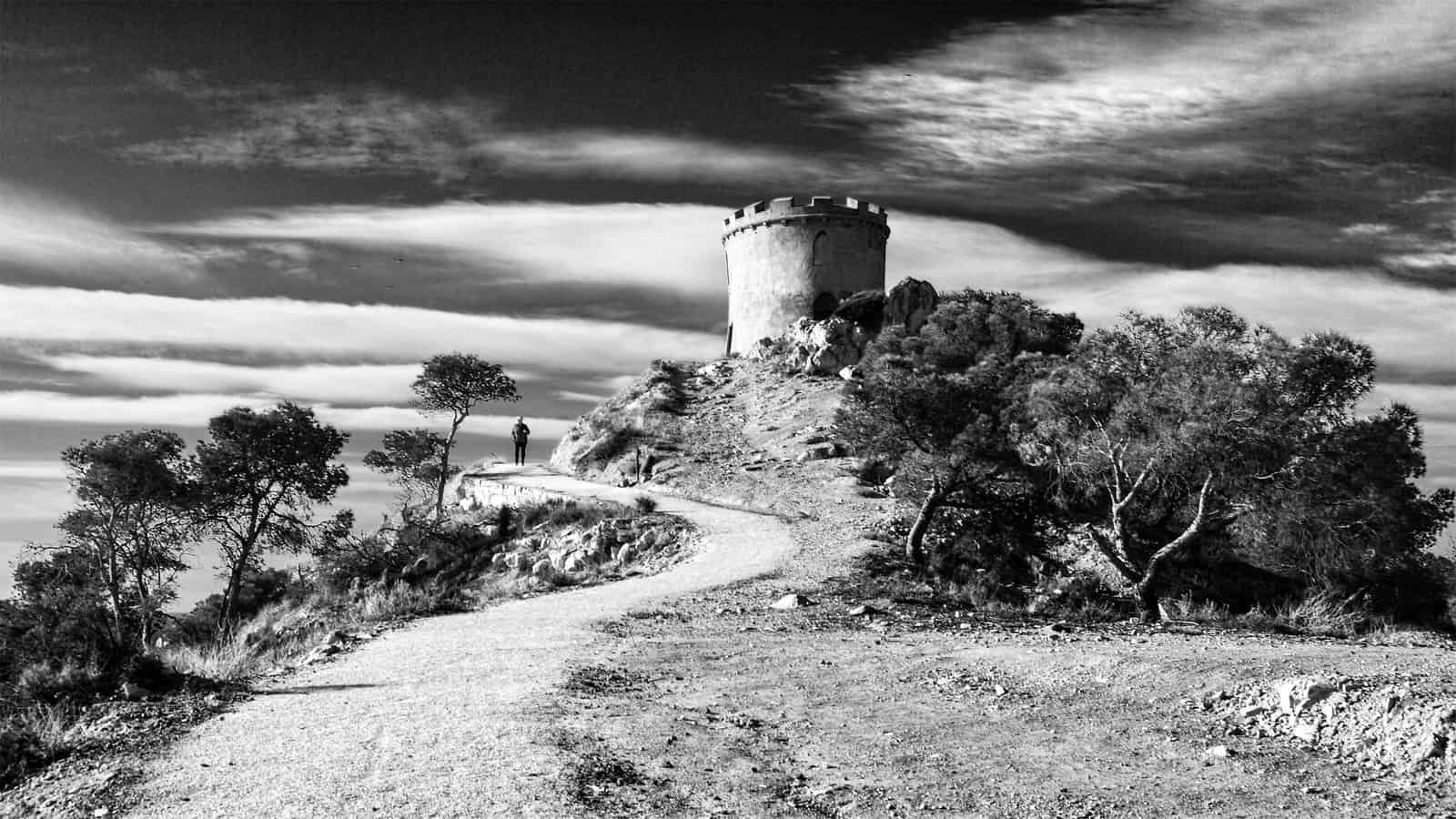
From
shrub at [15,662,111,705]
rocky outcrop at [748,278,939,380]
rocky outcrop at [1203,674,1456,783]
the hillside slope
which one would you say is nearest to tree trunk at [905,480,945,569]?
the hillside slope

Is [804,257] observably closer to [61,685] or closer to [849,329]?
[849,329]

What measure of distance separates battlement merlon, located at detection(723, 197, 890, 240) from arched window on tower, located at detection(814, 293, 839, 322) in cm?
403

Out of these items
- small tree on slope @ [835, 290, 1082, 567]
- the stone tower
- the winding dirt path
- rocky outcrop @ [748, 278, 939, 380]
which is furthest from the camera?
the stone tower

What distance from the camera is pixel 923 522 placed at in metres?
20.5

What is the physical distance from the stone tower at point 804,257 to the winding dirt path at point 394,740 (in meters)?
37.1

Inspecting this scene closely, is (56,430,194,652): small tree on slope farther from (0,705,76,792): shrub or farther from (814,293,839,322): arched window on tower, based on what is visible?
(814,293,839,322): arched window on tower

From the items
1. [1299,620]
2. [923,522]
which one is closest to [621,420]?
[923,522]

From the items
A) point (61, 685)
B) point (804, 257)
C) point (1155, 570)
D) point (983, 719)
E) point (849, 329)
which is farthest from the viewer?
point (804, 257)

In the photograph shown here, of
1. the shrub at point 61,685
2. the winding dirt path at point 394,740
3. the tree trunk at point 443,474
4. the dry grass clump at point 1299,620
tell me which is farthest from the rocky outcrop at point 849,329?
the shrub at point 61,685

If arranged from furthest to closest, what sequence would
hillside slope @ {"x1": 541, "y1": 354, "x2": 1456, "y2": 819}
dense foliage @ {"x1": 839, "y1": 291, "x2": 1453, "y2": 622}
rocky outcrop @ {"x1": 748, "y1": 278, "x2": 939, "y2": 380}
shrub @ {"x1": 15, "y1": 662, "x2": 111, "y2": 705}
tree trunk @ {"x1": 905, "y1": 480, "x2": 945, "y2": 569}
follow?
rocky outcrop @ {"x1": 748, "y1": 278, "x2": 939, "y2": 380}, tree trunk @ {"x1": 905, "y1": 480, "x2": 945, "y2": 569}, dense foliage @ {"x1": 839, "y1": 291, "x2": 1453, "y2": 622}, shrub @ {"x1": 15, "y1": 662, "x2": 111, "y2": 705}, hillside slope @ {"x1": 541, "y1": 354, "x2": 1456, "y2": 819}

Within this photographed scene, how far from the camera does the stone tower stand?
4869 centimetres

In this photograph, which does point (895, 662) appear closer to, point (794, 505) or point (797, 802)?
point (797, 802)

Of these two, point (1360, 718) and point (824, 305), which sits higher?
point (824, 305)

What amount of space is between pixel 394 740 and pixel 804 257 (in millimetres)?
43169
